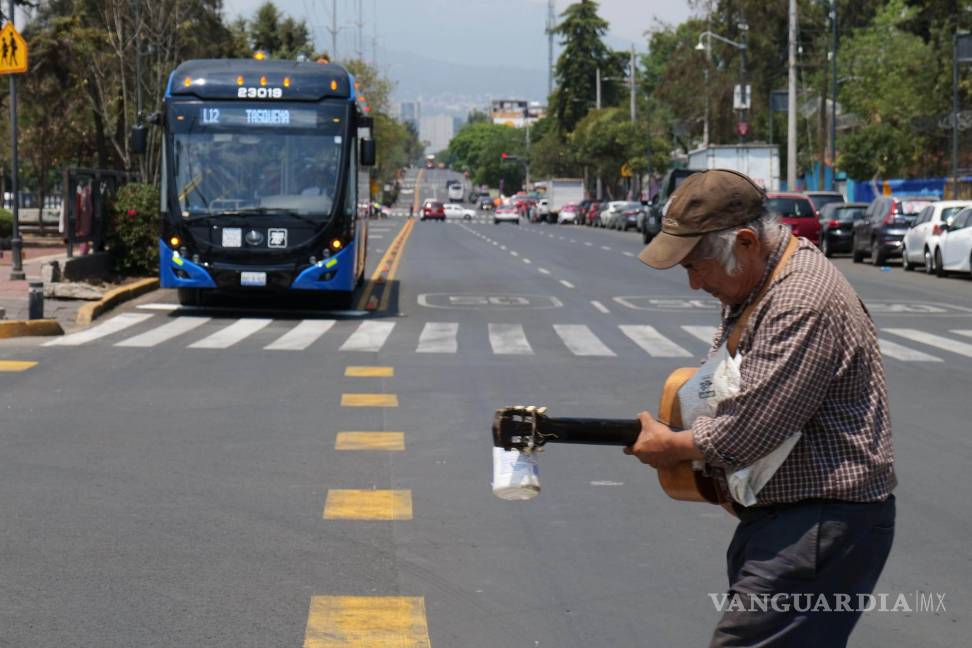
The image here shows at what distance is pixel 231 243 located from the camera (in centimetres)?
2136

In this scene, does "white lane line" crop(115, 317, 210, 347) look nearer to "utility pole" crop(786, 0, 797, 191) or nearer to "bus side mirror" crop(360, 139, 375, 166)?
"bus side mirror" crop(360, 139, 375, 166)

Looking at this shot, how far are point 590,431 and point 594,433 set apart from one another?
0.01 m

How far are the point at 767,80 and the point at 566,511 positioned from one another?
71.2m

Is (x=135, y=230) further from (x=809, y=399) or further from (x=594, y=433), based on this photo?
(x=809, y=399)

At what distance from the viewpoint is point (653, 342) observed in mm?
18266

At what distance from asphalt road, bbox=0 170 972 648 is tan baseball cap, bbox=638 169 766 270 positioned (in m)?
2.56

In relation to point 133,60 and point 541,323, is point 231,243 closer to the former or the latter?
point 541,323

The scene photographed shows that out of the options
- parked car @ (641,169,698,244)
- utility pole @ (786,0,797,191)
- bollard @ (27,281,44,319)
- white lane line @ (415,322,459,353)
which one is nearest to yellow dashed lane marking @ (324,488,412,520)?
white lane line @ (415,322,459,353)

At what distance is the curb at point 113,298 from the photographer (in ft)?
66.2

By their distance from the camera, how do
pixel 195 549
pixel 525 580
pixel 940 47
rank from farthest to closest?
pixel 940 47 < pixel 195 549 < pixel 525 580

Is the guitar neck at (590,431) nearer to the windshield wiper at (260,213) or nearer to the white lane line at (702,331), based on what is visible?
the white lane line at (702,331)

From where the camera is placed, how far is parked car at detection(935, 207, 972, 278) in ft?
102

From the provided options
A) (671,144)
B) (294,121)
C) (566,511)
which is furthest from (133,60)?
(671,144)

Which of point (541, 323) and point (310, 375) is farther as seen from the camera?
point (541, 323)
